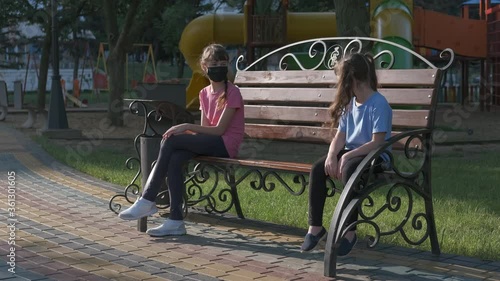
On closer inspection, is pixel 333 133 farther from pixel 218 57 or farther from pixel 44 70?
pixel 44 70

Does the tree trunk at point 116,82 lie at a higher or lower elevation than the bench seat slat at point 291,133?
higher

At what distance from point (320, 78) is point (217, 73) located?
2.46 ft

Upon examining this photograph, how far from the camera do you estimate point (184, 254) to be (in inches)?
187

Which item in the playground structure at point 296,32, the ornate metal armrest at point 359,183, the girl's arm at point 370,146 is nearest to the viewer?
the ornate metal armrest at point 359,183

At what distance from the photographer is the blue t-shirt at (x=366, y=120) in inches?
172

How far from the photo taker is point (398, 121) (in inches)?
197

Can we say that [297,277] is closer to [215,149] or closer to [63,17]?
[215,149]

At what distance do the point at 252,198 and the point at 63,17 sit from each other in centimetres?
1892

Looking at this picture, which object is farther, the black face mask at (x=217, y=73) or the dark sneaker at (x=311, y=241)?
the black face mask at (x=217, y=73)

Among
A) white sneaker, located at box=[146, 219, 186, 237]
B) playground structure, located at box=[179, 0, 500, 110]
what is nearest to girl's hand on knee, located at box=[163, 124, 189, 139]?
white sneaker, located at box=[146, 219, 186, 237]

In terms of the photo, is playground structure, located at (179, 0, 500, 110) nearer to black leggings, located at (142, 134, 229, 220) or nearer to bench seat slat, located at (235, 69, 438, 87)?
bench seat slat, located at (235, 69, 438, 87)

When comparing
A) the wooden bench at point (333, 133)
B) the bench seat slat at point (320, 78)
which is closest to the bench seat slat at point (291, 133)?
the wooden bench at point (333, 133)

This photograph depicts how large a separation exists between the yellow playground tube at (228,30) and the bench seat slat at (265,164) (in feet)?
56.2

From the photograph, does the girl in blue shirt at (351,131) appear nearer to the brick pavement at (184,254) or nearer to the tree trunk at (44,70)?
the brick pavement at (184,254)
